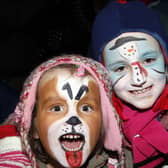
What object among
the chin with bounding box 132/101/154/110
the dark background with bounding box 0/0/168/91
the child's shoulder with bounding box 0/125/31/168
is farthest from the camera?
the dark background with bounding box 0/0/168/91

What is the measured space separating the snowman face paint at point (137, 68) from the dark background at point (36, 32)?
659mm

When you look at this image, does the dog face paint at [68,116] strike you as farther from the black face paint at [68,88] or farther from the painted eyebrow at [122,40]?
the painted eyebrow at [122,40]

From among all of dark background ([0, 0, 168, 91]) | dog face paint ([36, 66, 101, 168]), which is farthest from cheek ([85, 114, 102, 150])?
dark background ([0, 0, 168, 91])

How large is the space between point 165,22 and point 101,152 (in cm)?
76

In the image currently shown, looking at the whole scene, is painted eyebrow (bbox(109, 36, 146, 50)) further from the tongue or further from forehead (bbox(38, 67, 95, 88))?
the tongue

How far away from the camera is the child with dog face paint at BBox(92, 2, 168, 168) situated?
136 cm

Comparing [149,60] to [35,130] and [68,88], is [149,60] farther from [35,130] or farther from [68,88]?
[35,130]

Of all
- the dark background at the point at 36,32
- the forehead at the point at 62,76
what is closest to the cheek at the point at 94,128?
the forehead at the point at 62,76

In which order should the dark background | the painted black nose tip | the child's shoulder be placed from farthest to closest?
the dark background, the child's shoulder, the painted black nose tip

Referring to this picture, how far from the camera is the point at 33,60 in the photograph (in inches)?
82.2

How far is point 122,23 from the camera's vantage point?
56.1 inches

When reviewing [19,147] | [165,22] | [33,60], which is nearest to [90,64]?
[19,147]

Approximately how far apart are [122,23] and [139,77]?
227mm

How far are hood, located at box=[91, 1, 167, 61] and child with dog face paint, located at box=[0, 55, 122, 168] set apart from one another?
17 centimetres
